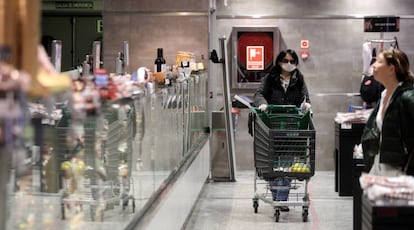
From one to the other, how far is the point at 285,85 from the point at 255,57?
9.73 ft

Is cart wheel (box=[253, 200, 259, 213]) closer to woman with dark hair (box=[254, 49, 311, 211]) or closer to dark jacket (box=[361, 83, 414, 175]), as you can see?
woman with dark hair (box=[254, 49, 311, 211])

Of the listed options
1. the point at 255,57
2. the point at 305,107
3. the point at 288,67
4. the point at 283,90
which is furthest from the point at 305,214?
the point at 255,57

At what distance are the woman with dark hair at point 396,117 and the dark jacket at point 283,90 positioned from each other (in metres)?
3.33

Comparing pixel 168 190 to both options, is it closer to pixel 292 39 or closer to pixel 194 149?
pixel 194 149

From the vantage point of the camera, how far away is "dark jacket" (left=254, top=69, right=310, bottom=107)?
8484 mm

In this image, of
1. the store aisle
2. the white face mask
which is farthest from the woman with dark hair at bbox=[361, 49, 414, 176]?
the white face mask

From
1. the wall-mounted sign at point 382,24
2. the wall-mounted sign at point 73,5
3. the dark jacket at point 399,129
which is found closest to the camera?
the dark jacket at point 399,129

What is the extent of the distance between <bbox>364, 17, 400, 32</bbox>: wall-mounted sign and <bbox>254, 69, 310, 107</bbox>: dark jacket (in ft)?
10.7

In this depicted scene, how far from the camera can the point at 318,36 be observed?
37.8ft

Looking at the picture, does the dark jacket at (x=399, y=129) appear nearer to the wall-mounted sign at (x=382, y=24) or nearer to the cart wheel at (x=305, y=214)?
the cart wheel at (x=305, y=214)

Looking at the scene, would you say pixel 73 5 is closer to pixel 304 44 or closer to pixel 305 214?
pixel 304 44

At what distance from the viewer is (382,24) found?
37.1ft

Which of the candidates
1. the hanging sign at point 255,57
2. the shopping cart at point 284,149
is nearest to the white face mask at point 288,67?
the shopping cart at point 284,149

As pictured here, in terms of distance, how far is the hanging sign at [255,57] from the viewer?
37.6 ft
